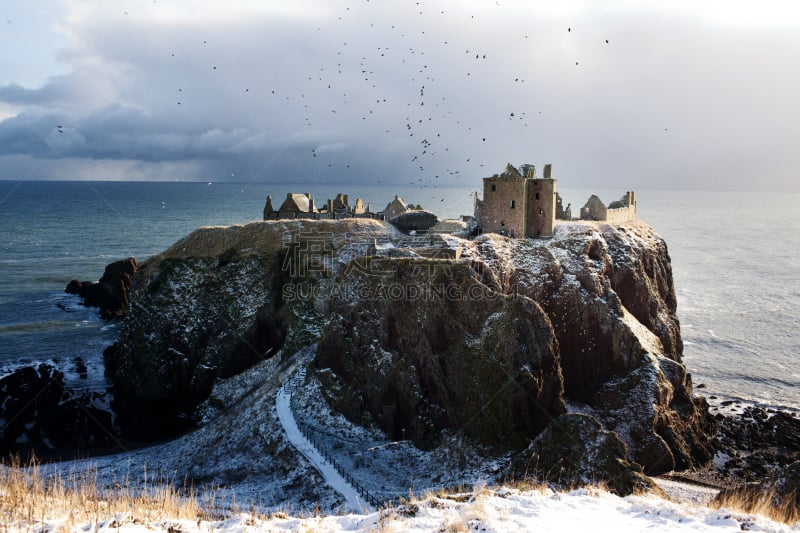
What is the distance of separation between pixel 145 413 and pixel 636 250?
50065 millimetres

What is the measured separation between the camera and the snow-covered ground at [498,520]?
44.9 ft

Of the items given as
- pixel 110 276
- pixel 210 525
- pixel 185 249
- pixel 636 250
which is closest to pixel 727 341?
pixel 636 250

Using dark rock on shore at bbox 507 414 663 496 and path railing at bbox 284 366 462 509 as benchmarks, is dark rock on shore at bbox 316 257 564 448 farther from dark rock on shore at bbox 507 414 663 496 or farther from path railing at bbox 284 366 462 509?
dark rock on shore at bbox 507 414 663 496

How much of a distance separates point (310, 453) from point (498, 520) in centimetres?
2415

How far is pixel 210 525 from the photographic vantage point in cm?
1388

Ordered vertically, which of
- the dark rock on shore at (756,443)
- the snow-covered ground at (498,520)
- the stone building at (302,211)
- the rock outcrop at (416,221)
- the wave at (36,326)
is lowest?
the dark rock on shore at (756,443)

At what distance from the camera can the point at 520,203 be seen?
5697cm

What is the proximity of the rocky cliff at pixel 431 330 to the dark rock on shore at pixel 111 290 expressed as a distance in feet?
64.9

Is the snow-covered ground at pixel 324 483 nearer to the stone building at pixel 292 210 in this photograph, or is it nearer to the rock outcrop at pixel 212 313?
the rock outcrop at pixel 212 313

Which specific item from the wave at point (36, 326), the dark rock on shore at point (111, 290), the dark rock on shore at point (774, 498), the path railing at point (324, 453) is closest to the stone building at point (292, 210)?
the dark rock on shore at point (111, 290)

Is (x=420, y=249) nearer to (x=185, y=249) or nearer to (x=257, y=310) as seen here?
(x=257, y=310)

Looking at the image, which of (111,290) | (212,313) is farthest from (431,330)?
(111,290)

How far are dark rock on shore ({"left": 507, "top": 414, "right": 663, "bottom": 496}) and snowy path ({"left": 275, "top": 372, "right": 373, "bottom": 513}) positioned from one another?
8494 millimetres

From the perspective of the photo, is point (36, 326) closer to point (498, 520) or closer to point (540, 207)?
point (540, 207)
